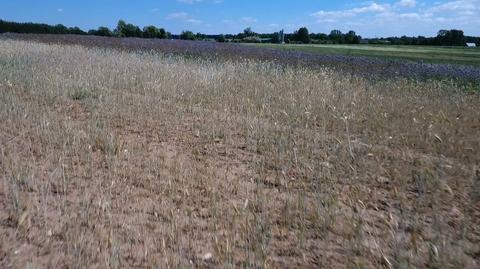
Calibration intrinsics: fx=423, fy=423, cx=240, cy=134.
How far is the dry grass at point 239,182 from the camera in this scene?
268 cm

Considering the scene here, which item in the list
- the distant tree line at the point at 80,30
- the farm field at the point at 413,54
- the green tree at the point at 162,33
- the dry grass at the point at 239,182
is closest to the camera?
the dry grass at the point at 239,182

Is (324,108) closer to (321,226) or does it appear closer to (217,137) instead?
(217,137)

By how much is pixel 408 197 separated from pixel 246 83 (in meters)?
5.98

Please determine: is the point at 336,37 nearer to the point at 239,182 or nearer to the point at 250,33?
the point at 250,33

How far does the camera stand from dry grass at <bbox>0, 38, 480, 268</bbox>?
A: 2.68 metres

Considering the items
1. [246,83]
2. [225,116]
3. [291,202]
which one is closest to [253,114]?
[225,116]

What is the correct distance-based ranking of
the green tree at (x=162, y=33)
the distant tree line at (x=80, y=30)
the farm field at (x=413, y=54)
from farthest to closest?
the green tree at (x=162, y=33) → the distant tree line at (x=80, y=30) → the farm field at (x=413, y=54)

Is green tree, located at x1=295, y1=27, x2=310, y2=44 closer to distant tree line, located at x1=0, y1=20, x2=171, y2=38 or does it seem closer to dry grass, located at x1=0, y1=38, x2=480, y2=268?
distant tree line, located at x1=0, y1=20, x2=171, y2=38

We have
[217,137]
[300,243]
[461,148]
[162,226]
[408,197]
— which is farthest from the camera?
[217,137]

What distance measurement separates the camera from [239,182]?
3.89 meters

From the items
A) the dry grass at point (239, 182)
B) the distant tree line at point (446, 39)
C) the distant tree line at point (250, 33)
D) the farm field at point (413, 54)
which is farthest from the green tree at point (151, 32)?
the dry grass at point (239, 182)

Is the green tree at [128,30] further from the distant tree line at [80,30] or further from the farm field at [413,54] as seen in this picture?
the farm field at [413,54]

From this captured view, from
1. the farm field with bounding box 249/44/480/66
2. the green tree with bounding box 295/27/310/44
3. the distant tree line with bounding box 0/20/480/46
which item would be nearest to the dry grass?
the farm field with bounding box 249/44/480/66

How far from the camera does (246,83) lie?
9.18 m
